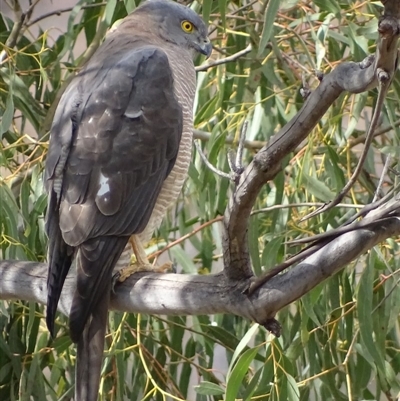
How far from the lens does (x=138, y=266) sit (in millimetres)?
2066

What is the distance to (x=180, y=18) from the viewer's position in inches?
95.3

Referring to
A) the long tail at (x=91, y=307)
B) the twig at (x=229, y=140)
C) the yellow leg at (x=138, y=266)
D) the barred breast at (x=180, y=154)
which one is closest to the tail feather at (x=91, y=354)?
the long tail at (x=91, y=307)

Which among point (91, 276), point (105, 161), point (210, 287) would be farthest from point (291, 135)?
point (105, 161)

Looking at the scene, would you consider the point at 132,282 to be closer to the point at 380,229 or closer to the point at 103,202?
the point at 103,202

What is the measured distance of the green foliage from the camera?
6.97ft

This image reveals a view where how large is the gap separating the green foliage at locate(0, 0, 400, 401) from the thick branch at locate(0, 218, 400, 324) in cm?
22

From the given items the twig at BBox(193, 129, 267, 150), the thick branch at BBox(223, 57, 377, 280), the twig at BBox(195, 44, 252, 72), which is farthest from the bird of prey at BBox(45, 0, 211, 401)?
the thick branch at BBox(223, 57, 377, 280)

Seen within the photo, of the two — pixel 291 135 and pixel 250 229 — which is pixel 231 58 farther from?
pixel 291 135

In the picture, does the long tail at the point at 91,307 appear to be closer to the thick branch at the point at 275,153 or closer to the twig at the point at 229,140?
the thick branch at the point at 275,153

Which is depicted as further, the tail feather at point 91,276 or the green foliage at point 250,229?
the green foliage at point 250,229

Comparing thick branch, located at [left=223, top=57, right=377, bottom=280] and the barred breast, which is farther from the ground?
thick branch, located at [left=223, top=57, right=377, bottom=280]

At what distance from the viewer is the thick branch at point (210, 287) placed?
1476 mm

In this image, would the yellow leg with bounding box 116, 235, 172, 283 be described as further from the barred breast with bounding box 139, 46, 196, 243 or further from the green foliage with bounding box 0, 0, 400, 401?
the green foliage with bounding box 0, 0, 400, 401

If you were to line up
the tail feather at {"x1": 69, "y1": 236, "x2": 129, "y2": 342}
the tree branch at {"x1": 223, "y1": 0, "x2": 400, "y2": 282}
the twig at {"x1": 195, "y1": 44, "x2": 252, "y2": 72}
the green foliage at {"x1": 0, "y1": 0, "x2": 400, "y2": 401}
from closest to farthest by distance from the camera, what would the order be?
the tree branch at {"x1": 223, "y1": 0, "x2": 400, "y2": 282} < the tail feather at {"x1": 69, "y1": 236, "x2": 129, "y2": 342} < the green foliage at {"x1": 0, "y1": 0, "x2": 400, "y2": 401} < the twig at {"x1": 195, "y1": 44, "x2": 252, "y2": 72}
